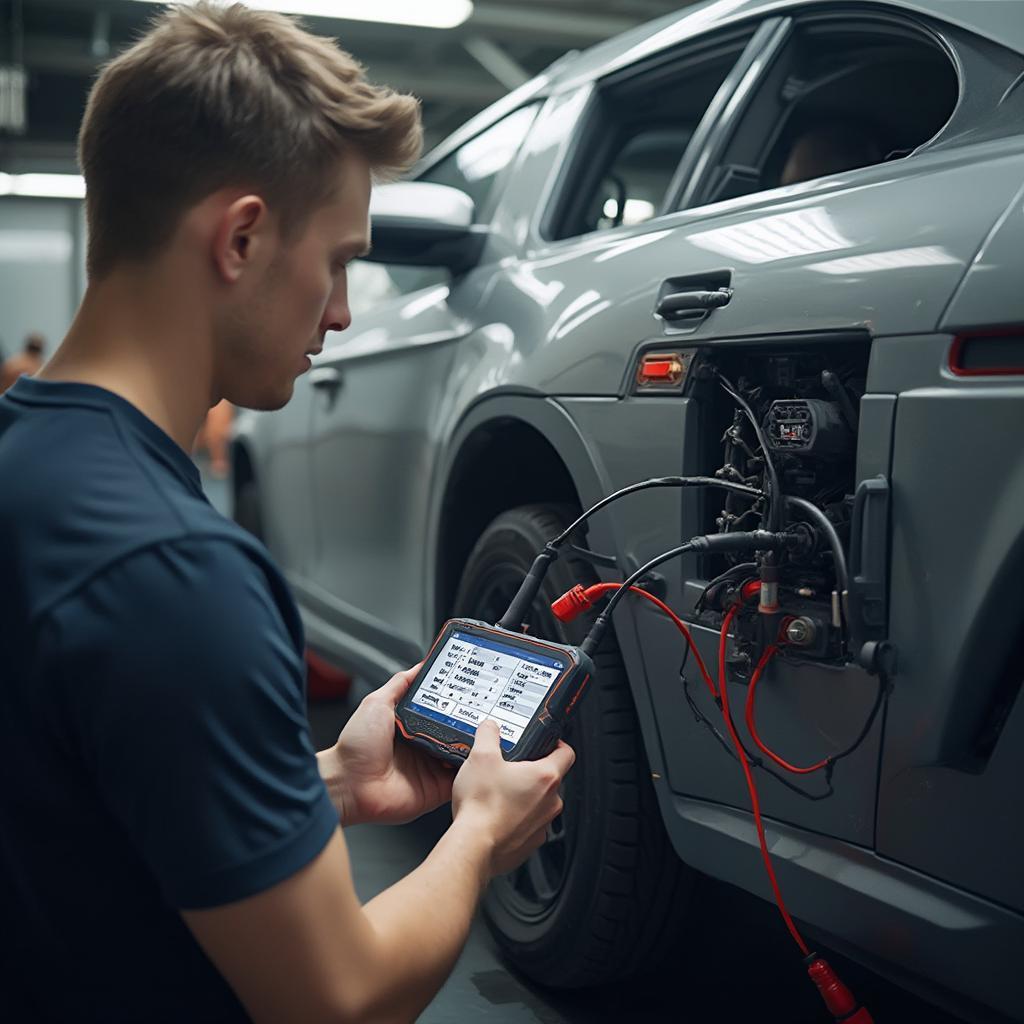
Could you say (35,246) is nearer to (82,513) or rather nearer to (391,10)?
(391,10)

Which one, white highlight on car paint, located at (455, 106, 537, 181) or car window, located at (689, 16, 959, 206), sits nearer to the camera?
car window, located at (689, 16, 959, 206)

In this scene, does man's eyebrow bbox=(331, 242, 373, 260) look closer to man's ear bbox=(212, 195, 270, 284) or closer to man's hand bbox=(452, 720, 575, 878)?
man's ear bbox=(212, 195, 270, 284)

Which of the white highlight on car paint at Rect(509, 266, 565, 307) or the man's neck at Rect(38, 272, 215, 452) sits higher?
the man's neck at Rect(38, 272, 215, 452)

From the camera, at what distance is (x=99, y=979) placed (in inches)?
38.3

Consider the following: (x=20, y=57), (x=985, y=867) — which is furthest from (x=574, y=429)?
(x=20, y=57)

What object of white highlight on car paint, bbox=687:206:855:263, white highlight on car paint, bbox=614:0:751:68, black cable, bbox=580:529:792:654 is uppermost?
white highlight on car paint, bbox=614:0:751:68

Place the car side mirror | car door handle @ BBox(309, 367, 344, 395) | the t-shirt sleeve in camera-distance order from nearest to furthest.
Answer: the t-shirt sleeve → the car side mirror → car door handle @ BBox(309, 367, 344, 395)

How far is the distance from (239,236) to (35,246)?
681 inches

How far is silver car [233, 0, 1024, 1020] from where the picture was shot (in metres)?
1.31

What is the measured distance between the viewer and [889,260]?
141 centimetres

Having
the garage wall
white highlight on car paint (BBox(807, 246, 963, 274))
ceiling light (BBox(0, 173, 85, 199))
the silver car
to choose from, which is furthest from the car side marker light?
the garage wall

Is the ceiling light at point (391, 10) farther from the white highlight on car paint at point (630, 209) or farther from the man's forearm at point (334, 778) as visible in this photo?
the man's forearm at point (334, 778)

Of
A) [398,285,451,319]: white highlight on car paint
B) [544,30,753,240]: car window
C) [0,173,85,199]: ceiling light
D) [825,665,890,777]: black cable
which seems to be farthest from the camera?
[0,173,85,199]: ceiling light

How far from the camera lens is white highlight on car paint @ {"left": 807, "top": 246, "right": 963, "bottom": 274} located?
134 centimetres
